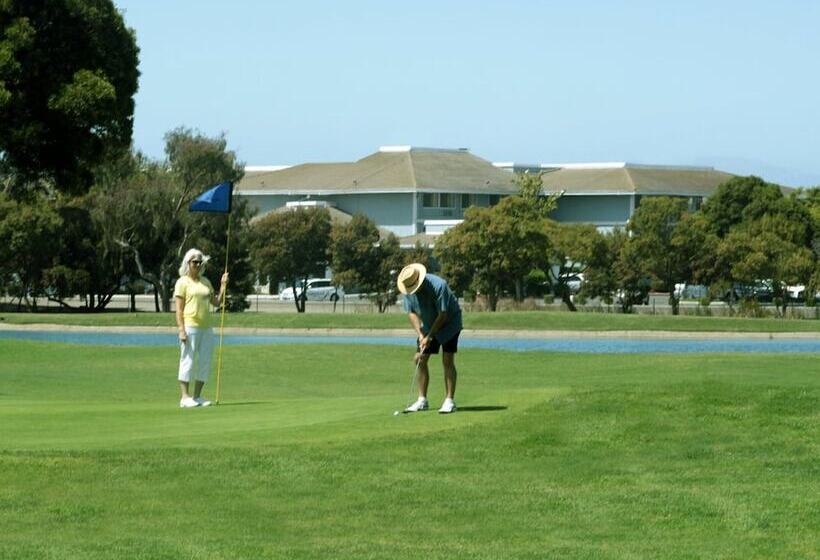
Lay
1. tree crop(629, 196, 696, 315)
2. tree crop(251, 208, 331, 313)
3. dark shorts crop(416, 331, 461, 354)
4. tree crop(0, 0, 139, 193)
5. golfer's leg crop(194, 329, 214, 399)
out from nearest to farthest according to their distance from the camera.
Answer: dark shorts crop(416, 331, 461, 354) → golfer's leg crop(194, 329, 214, 399) → tree crop(0, 0, 139, 193) → tree crop(629, 196, 696, 315) → tree crop(251, 208, 331, 313)

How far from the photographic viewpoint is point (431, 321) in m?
17.6

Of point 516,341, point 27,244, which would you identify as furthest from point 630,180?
point 516,341

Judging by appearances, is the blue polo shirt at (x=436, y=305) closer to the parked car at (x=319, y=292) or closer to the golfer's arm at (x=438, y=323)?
→ the golfer's arm at (x=438, y=323)

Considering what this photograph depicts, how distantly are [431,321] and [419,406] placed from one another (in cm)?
97

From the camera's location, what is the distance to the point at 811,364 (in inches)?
1201

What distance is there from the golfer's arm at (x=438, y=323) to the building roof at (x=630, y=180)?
332 ft

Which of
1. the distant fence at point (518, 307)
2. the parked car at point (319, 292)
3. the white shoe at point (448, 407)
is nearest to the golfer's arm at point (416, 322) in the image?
the white shoe at point (448, 407)

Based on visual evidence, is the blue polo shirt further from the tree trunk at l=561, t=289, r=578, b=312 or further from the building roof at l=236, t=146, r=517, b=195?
the building roof at l=236, t=146, r=517, b=195

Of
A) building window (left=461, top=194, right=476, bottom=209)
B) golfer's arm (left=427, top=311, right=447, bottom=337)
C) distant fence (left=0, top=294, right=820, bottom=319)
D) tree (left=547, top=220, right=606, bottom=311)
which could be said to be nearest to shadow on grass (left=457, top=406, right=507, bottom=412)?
golfer's arm (left=427, top=311, right=447, bottom=337)

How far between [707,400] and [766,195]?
72.3 m

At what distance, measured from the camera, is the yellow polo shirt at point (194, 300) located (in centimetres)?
2078

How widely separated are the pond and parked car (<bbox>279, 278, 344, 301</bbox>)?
3467cm

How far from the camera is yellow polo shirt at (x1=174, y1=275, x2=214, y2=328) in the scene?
2078cm

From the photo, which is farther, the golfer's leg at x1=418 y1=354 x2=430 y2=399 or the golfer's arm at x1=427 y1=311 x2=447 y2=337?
the golfer's leg at x1=418 y1=354 x2=430 y2=399
